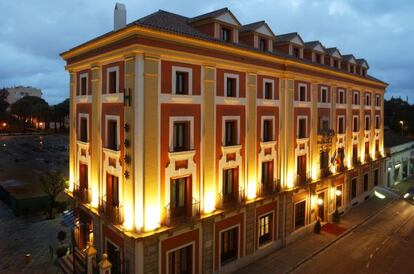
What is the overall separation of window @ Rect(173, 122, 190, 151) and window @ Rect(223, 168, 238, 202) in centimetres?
351

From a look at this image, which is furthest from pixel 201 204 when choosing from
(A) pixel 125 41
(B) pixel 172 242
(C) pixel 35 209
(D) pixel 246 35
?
(C) pixel 35 209

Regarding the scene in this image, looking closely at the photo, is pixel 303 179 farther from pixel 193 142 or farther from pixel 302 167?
pixel 193 142

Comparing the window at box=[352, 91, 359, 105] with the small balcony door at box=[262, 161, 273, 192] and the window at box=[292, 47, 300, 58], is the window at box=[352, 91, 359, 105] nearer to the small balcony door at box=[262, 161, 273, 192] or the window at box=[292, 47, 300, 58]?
the window at box=[292, 47, 300, 58]

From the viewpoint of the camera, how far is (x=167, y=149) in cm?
1645

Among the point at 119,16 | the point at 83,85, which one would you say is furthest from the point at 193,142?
the point at 83,85

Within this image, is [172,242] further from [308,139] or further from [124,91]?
[308,139]

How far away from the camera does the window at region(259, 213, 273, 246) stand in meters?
22.7

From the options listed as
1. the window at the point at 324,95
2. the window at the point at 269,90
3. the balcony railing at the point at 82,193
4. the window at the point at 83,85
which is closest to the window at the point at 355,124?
the window at the point at 324,95

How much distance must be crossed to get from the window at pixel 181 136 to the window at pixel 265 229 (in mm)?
8687

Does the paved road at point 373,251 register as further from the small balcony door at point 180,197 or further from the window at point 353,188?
the small balcony door at point 180,197

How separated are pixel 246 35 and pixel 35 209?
2556 cm

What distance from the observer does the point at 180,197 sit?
685 inches

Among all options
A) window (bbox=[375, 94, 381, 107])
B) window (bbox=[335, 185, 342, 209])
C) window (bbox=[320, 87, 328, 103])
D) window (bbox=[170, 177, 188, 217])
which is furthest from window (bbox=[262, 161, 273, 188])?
window (bbox=[375, 94, 381, 107])

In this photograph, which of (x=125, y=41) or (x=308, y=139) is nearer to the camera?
(x=125, y=41)
